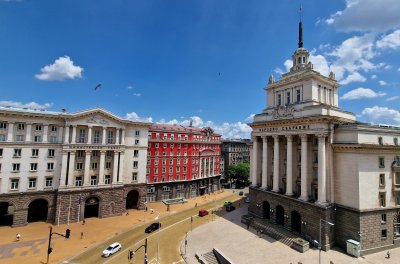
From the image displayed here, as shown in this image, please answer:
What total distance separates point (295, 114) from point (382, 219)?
24714 mm

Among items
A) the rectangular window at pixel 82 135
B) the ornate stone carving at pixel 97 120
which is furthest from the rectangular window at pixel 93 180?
the ornate stone carving at pixel 97 120

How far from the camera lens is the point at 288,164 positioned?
4909 centimetres

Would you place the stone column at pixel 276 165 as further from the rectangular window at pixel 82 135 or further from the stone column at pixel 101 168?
the rectangular window at pixel 82 135

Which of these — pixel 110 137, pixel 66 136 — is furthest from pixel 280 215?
pixel 66 136

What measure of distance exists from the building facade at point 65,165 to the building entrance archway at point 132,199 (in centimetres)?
285

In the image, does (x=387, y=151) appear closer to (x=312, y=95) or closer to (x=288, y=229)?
(x=312, y=95)

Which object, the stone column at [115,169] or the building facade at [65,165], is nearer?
the building facade at [65,165]

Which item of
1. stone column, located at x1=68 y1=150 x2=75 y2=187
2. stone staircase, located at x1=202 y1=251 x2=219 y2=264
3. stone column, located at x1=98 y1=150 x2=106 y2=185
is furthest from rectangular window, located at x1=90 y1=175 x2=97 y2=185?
stone staircase, located at x1=202 y1=251 x2=219 y2=264

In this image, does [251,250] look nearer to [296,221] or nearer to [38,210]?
[296,221]

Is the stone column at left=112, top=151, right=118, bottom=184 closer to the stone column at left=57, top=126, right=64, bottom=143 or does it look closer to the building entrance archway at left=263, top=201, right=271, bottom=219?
the stone column at left=57, top=126, right=64, bottom=143

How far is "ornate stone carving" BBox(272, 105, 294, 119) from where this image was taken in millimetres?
49525

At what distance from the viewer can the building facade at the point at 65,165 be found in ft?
164

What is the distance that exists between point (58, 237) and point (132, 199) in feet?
76.6

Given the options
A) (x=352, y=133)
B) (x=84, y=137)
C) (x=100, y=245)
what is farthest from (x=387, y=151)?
(x=84, y=137)
